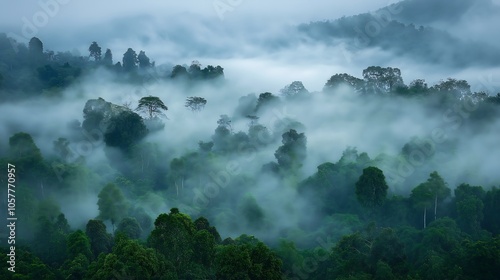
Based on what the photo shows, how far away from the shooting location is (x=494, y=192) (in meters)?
50.5

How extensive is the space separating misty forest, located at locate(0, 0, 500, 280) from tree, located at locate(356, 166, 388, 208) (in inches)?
5.1

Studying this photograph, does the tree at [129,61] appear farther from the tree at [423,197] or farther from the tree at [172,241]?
the tree at [172,241]

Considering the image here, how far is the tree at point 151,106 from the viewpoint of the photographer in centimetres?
7469

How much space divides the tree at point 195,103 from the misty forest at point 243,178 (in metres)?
0.23

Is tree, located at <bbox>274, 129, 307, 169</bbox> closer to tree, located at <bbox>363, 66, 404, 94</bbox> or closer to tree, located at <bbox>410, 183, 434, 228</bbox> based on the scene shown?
tree, located at <bbox>410, 183, 434, 228</bbox>

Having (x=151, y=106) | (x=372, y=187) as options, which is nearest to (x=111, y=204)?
(x=372, y=187)

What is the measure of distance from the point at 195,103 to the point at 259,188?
28.6 m

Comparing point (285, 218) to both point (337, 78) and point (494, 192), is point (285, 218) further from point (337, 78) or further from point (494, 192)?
point (337, 78)

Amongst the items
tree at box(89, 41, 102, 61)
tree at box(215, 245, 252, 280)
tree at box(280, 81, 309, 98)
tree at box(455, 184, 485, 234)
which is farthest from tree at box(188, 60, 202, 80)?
tree at box(215, 245, 252, 280)

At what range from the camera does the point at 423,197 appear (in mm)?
50938

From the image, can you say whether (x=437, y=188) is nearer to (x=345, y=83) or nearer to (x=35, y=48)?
(x=345, y=83)

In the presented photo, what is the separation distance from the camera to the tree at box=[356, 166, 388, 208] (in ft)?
159

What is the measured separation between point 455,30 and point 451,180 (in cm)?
9071

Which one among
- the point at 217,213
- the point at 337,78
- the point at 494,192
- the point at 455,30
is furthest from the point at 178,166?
the point at 455,30
